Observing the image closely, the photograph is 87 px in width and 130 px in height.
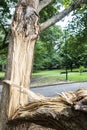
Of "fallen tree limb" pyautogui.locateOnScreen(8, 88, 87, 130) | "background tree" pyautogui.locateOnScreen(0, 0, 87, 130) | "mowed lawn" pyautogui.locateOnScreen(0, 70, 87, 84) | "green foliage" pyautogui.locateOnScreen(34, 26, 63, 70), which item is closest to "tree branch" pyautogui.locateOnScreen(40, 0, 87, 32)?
"background tree" pyautogui.locateOnScreen(0, 0, 87, 130)

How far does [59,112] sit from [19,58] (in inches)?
41.7

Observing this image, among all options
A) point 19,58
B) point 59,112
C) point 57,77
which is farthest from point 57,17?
point 57,77

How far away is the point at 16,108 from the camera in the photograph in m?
3.41

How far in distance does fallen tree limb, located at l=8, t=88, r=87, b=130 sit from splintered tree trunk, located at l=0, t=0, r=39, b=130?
15cm

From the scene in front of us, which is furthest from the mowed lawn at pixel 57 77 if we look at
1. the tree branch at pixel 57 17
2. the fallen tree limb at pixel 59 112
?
the fallen tree limb at pixel 59 112

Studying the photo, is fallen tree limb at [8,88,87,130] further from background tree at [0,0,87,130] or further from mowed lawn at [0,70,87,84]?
mowed lawn at [0,70,87,84]

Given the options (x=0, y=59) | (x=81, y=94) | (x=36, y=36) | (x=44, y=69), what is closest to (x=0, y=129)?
(x=36, y=36)

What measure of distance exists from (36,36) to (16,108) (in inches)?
32.7

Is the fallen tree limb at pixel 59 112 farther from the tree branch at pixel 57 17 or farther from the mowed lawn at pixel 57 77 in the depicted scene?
the mowed lawn at pixel 57 77

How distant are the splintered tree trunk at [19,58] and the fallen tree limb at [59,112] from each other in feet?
0.50

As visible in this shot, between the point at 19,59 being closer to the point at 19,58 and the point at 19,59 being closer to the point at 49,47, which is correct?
the point at 19,58

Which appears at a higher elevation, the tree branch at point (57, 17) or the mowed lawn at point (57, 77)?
the tree branch at point (57, 17)

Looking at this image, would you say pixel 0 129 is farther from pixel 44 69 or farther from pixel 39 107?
pixel 44 69

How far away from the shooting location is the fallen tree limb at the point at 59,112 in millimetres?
2451
